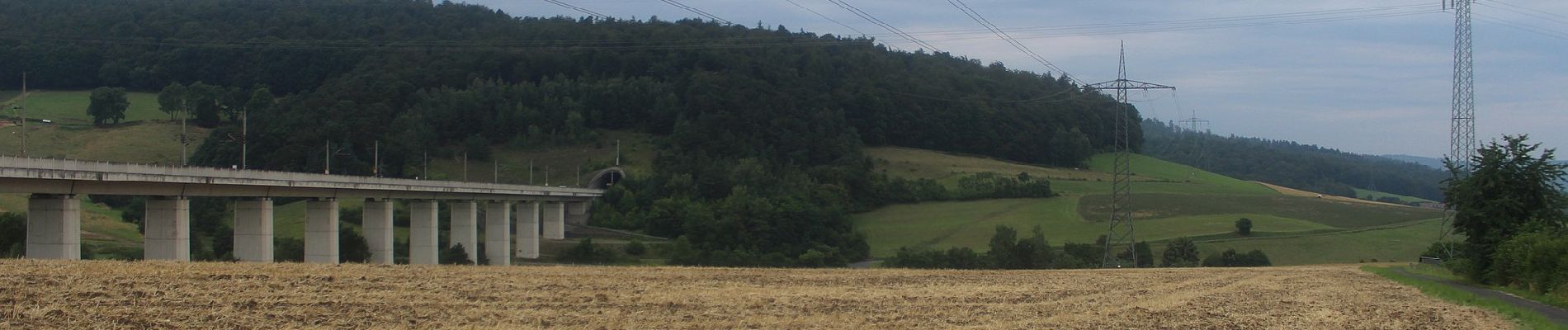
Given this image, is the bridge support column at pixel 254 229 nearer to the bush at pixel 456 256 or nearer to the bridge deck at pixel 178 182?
the bridge deck at pixel 178 182

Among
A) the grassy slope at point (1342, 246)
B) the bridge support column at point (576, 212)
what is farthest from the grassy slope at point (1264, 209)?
the bridge support column at point (576, 212)

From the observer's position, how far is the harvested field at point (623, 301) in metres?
21.4

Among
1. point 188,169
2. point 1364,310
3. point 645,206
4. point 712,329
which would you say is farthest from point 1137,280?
point 645,206

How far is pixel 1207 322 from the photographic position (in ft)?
82.9

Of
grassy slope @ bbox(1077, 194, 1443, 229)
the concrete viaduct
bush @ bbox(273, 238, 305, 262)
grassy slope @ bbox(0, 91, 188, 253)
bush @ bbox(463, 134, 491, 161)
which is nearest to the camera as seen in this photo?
the concrete viaduct

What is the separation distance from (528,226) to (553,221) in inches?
345

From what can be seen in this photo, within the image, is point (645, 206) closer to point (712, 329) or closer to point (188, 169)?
point (188, 169)

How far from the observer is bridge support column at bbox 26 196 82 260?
167ft

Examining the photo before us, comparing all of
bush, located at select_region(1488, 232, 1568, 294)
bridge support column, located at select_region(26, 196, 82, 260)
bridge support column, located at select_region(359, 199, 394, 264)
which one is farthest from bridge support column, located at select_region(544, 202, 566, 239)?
bush, located at select_region(1488, 232, 1568, 294)

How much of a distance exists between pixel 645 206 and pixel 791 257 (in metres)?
23.4

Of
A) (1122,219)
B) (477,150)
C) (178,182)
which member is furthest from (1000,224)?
(178,182)

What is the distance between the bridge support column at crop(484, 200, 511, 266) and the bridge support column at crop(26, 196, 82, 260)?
52699mm

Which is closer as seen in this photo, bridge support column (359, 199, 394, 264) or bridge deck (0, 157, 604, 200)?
bridge deck (0, 157, 604, 200)

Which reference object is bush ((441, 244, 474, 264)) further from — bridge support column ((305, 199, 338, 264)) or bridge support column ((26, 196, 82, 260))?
bridge support column ((26, 196, 82, 260))
